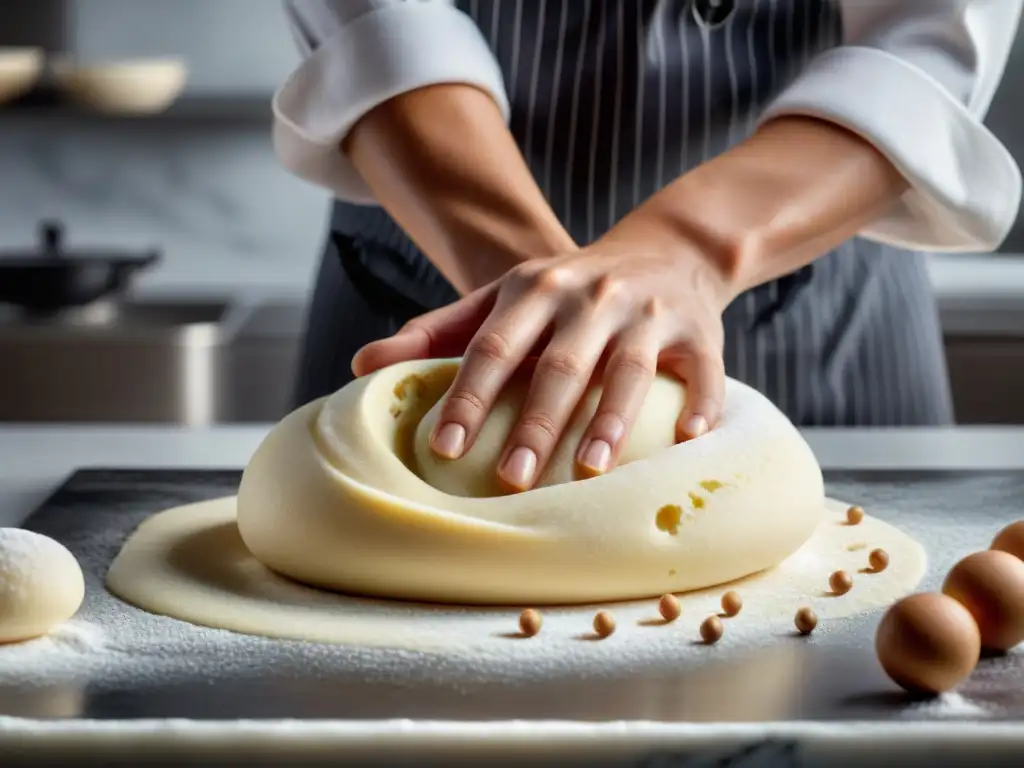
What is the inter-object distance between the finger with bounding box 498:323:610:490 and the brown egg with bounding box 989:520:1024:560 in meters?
0.27

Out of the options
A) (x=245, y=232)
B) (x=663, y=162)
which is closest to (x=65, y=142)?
(x=245, y=232)

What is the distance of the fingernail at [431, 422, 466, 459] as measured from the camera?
35.0 inches

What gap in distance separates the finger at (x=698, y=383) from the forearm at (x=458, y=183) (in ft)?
0.64

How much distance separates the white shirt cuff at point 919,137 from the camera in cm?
122

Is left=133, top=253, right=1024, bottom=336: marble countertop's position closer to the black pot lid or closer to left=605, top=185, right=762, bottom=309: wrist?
the black pot lid

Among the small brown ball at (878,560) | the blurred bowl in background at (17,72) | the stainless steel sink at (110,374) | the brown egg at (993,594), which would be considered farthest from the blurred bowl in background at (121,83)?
the brown egg at (993,594)

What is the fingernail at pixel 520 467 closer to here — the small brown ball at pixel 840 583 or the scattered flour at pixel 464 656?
the scattered flour at pixel 464 656

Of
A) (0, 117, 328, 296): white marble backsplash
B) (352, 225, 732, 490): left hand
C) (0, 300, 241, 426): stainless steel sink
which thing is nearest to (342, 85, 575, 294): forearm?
(352, 225, 732, 490): left hand

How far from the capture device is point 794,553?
98 cm

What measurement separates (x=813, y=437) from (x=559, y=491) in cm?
64

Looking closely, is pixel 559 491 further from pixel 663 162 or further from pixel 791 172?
pixel 663 162

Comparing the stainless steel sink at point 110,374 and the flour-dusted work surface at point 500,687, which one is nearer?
the flour-dusted work surface at point 500,687

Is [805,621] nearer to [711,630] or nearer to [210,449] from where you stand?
[711,630]

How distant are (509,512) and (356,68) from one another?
1.88ft
